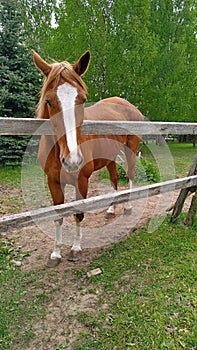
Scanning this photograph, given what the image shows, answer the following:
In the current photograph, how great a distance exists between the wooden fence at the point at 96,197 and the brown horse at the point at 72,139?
0.15m

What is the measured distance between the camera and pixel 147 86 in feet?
33.2

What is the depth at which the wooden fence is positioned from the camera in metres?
1.81

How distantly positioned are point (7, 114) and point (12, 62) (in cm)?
138

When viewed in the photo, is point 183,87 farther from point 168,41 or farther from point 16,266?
point 16,266

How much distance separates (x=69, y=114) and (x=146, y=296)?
5.34 ft

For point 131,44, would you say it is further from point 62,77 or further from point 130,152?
point 62,77

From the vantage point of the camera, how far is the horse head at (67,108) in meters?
1.89

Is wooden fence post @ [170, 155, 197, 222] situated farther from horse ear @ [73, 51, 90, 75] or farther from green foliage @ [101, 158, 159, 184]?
green foliage @ [101, 158, 159, 184]

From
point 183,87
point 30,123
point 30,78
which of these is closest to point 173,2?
point 183,87

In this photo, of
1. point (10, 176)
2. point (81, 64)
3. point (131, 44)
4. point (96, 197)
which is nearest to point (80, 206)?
point (96, 197)

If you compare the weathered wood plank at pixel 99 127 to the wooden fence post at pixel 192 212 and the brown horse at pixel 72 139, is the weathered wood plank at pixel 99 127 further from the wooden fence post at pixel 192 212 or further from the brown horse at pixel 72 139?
the wooden fence post at pixel 192 212

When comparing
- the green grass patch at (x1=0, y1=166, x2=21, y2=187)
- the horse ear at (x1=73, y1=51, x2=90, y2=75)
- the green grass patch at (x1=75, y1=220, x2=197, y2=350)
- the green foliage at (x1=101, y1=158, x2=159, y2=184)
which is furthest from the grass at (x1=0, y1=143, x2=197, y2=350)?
the green foliage at (x1=101, y1=158, x2=159, y2=184)

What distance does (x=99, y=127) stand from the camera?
2.22 metres

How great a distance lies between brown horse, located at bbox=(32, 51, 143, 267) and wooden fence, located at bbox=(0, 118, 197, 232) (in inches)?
6.0
